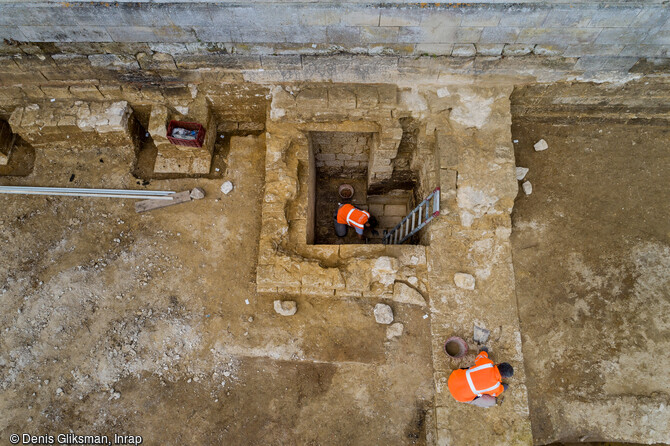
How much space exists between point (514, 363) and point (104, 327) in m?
5.28

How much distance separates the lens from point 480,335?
4645mm

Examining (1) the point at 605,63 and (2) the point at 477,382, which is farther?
(1) the point at 605,63

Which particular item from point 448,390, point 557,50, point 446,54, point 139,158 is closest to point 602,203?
point 557,50

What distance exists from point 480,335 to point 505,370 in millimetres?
479

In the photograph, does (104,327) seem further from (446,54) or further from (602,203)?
(602,203)

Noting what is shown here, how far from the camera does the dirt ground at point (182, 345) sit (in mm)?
4664

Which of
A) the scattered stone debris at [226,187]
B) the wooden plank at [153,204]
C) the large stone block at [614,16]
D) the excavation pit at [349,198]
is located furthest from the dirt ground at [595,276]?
the wooden plank at [153,204]

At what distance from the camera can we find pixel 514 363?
4.56 m

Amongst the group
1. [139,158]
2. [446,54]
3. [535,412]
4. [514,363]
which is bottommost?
[535,412]

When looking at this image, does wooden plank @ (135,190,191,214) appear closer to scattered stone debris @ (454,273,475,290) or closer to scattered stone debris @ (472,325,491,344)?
scattered stone debris @ (454,273,475,290)

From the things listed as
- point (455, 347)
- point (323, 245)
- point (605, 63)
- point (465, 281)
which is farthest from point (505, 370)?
point (605, 63)

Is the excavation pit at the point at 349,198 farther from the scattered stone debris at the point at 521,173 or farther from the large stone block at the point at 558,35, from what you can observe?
the large stone block at the point at 558,35

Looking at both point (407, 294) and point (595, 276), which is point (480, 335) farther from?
point (595, 276)

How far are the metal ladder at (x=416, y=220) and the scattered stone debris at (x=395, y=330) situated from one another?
140 cm
